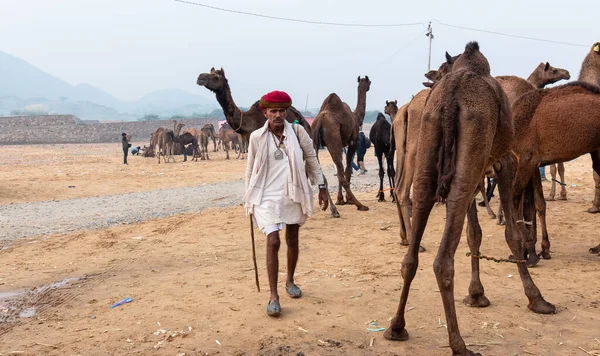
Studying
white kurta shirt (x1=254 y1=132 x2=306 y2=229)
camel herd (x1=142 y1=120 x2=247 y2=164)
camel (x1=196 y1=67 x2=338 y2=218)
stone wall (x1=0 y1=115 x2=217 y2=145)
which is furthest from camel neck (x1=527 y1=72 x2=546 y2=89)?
stone wall (x1=0 y1=115 x2=217 y2=145)

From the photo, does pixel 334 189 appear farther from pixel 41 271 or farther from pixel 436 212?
pixel 41 271

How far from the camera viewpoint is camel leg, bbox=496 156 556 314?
4.80m

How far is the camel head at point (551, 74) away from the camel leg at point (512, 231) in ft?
17.8

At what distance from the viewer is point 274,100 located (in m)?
5.18

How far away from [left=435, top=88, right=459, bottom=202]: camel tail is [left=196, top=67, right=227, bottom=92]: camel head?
5748mm

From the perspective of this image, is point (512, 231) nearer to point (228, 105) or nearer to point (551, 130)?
point (551, 130)

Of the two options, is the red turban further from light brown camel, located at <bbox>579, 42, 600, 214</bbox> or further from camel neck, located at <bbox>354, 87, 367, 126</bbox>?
camel neck, located at <bbox>354, 87, 367, 126</bbox>

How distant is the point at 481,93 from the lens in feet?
13.3

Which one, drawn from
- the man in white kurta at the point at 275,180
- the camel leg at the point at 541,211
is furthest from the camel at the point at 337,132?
the man in white kurta at the point at 275,180

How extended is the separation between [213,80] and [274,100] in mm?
4326

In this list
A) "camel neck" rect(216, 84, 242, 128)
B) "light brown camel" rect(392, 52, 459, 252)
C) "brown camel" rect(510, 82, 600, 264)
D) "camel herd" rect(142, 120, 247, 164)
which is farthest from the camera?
"camel herd" rect(142, 120, 247, 164)

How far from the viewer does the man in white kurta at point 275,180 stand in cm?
516

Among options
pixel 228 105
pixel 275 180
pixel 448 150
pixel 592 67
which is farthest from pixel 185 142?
pixel 448 150

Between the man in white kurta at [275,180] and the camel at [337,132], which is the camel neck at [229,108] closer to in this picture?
the camel at [337,132]
